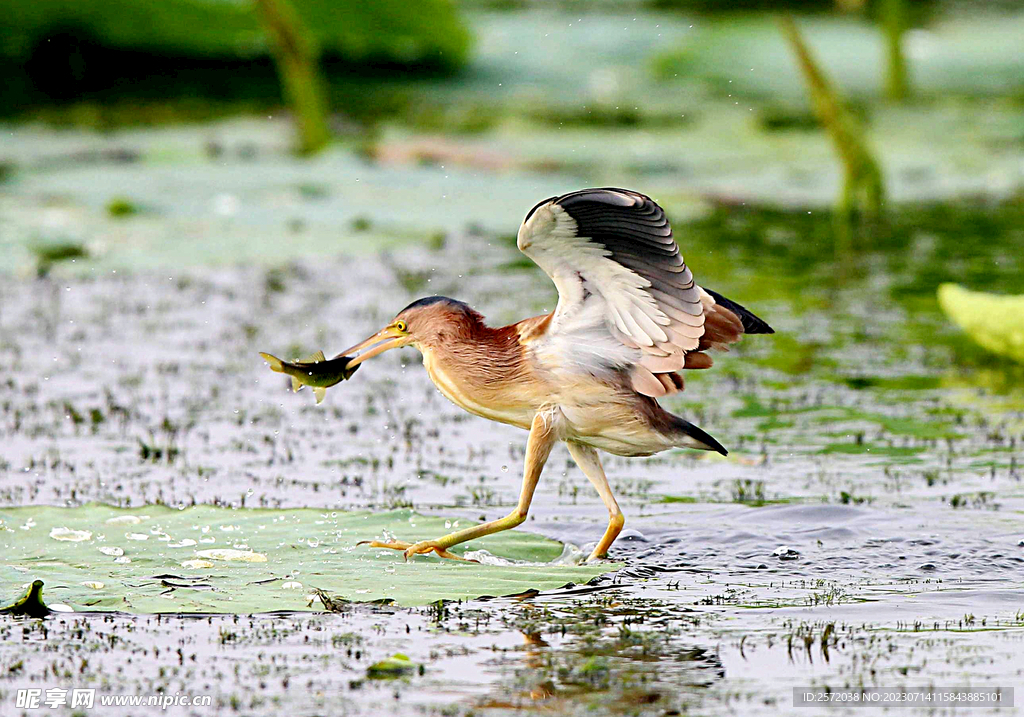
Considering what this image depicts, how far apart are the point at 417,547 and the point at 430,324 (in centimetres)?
69

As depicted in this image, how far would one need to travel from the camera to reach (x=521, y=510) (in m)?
4.87

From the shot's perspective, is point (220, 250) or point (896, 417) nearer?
point (896, 417)

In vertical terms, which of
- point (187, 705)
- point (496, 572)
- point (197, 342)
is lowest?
point (187, 705)

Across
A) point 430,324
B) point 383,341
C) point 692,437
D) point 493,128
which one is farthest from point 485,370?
point 493,128

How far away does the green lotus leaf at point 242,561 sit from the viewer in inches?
172

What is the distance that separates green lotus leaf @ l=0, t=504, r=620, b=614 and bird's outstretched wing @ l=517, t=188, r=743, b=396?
25.4 inches

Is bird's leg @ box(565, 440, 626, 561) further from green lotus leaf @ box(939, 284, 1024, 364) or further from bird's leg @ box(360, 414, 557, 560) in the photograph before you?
green lotus leaf @ box(939, 284, 1024, 364)

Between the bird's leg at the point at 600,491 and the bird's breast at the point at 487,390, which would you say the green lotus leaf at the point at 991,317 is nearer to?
the bird's leg at the point at 600,491

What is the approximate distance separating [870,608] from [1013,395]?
324 centimetres

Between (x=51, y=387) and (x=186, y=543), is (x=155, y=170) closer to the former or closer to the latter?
(x=51, y=387)

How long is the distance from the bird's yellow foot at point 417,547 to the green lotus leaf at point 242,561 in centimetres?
3

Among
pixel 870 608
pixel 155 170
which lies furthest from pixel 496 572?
pixel 155 170

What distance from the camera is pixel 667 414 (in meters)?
4.93

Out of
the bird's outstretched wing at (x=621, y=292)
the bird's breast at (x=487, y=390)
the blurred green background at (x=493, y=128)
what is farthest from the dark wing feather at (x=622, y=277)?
the blurred green background at (x=493, y=128)
